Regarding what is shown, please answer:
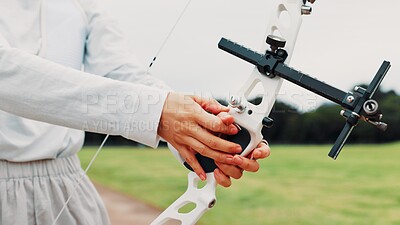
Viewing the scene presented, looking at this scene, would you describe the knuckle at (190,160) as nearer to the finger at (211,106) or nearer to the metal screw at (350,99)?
the finger at (211,106)

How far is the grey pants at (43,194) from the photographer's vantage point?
119 cm

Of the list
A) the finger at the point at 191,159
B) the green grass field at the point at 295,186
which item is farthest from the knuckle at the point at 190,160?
the green grass field at the point at 295,186

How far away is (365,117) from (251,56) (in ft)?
0.77

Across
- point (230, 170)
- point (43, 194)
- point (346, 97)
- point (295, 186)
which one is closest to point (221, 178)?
point (230, 170)

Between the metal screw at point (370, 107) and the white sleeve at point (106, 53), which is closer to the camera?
the metal screw at point (370, 107)

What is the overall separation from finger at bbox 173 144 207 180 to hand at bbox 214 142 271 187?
0.09 feet

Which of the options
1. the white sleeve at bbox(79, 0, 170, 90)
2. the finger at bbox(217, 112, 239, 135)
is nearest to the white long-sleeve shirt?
A: the white sleeve at bbox(79, 0, 170, 90)

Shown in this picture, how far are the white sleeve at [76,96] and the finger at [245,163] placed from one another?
15 centimetres

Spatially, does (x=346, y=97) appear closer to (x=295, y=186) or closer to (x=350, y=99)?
(x=350, y=99)

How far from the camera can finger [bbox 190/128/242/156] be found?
1.00 m

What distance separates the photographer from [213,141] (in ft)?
3.28

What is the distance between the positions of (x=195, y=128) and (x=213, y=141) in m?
0.04

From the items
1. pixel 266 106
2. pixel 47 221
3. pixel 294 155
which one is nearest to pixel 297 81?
pixel 266 106

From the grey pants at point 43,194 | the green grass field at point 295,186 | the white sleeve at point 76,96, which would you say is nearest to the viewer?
the white sleeve at point 76,96
